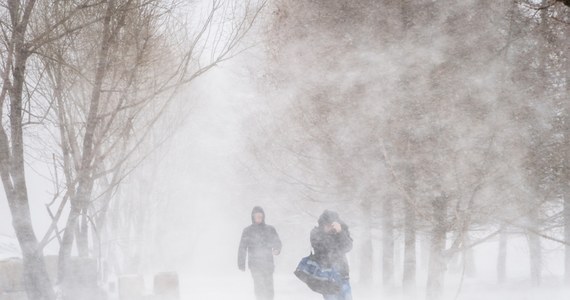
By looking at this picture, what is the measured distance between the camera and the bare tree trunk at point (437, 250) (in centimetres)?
909

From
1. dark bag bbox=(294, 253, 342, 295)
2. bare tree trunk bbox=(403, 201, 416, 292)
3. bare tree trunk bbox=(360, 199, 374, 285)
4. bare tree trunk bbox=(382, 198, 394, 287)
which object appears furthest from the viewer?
bare tree trunk bbox=(360, 199, 374, 285)

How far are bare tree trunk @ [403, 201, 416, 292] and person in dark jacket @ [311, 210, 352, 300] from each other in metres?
3.52

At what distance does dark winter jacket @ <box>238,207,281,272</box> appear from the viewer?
8188 millimetres

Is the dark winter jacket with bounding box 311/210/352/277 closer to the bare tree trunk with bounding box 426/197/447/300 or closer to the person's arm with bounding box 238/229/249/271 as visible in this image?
the person's arm with bounding box 238/229/249/271

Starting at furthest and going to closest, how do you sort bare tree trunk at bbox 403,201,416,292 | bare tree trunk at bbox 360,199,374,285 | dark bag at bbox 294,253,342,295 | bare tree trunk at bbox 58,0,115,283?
bare tree trunk at bbox 360,199,374,285, bare tree trunk at bbox 403,201,416,292, dark bag at bbox 294,253,342,295, bare tree trunk at bbox 58,0,115,283

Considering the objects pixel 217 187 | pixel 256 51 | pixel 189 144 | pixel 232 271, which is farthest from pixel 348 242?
pixel 232 271

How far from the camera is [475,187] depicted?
838 centimetres

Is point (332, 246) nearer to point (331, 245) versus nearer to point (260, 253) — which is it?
point (331, 245)

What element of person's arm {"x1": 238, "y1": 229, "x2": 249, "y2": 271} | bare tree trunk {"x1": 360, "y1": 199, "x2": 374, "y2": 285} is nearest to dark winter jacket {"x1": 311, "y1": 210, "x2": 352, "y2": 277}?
person's arm {"x1": 238, "y1": 229, "x2": 249, "y2": 271}

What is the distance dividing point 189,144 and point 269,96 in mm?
14678

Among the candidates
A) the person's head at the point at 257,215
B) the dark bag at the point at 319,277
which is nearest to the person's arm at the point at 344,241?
the dark bag at the point at 319,277

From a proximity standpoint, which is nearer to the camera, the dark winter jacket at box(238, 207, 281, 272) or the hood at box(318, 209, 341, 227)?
the hood at box(318, 209, 341, 227)

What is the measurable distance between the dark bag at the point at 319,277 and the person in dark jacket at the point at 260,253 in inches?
69.8

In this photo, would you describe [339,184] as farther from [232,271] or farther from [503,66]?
[232,271]
